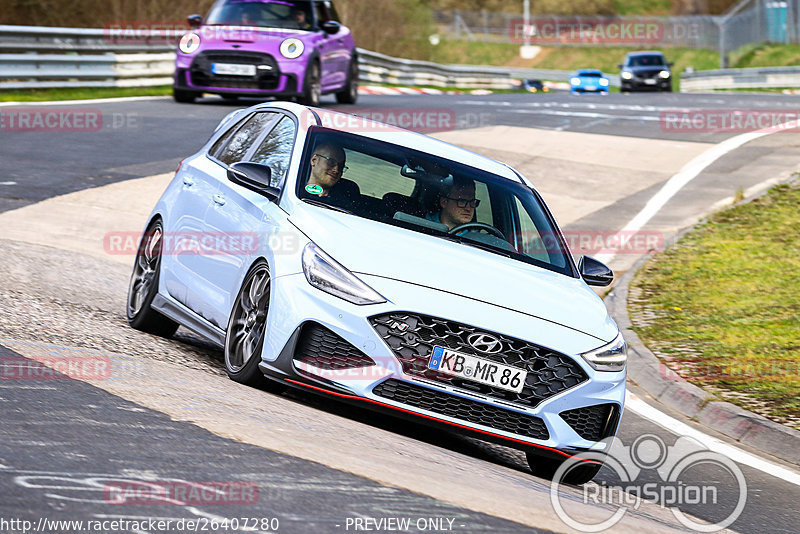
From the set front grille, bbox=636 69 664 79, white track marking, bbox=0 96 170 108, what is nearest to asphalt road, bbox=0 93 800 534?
white track marking, bbox=0 96 170 108

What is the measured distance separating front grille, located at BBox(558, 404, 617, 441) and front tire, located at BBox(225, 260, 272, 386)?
1.57 meters

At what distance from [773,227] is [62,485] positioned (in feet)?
38.6

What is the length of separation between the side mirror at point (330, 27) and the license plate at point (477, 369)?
16.5 m

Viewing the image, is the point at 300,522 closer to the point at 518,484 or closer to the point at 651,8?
the point at 518,484

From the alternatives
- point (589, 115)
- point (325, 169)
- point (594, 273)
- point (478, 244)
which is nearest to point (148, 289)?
point (325, 169)

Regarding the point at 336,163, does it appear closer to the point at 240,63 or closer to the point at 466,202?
the point at 466,202

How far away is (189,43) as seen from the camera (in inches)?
822

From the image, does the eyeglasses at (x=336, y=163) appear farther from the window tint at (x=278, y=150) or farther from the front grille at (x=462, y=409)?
the front grille at (x=462, y=409)

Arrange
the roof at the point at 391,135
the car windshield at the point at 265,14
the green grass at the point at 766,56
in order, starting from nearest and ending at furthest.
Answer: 1. the roof at the point at 391,135
2. the car windshield at the point at 265,14
3. the green grass at the point at 766,56

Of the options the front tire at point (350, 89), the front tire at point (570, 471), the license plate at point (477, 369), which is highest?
the front tire at point (350, 89)

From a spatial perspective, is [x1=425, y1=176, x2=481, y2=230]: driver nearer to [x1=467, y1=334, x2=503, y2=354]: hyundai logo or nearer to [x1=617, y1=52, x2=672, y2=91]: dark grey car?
[x1=467, y1=334, x2=503, y2=354]: hyundai logo

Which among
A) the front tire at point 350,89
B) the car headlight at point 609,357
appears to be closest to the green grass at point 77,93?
the front tire at point 350,89

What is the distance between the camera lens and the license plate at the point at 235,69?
815 inches

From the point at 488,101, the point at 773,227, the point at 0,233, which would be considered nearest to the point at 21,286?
the point at 0,233
